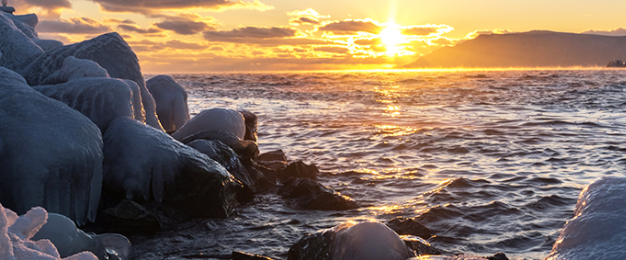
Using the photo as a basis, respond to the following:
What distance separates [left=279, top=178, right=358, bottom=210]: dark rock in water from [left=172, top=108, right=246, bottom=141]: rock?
2.22 meters

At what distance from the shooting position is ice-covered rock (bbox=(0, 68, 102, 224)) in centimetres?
405

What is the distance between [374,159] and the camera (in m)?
8.12

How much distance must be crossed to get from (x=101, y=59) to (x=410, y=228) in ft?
19.7

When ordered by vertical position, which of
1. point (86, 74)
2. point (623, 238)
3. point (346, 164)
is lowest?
point (346, 164)

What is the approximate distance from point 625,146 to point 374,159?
4771 millimetres

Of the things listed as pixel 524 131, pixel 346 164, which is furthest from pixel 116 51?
pixel 524 131

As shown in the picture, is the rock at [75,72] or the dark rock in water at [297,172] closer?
the rock at [75,72]

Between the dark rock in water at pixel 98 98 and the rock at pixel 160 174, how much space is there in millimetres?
373

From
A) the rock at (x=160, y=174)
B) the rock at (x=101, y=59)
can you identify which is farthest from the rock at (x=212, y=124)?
the rock at (x=160, y=174)

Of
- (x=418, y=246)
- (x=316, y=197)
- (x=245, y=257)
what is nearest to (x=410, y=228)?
(x=418, y=246)

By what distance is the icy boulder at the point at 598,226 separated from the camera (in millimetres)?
2768

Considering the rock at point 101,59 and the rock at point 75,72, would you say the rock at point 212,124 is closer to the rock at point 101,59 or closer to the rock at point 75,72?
the rock at point 101,59

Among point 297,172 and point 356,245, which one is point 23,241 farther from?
point 297,172

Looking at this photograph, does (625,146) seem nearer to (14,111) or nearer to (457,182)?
(457,182)
